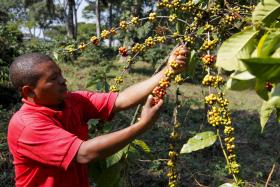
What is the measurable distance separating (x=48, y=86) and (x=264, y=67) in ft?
4.78

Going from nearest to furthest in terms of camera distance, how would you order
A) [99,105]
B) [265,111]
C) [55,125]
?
[265,111]
[55,125]
[99,105]

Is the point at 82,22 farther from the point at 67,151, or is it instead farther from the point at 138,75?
the point at 67,151

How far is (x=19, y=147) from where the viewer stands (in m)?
1.94

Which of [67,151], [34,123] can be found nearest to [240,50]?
[67,151]

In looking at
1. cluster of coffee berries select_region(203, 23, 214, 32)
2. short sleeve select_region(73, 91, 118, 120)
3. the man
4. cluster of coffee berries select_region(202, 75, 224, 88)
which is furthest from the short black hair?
cluster of coffee berries select_region(202, 75, 224, 88)

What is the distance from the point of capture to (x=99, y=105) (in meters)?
2.24

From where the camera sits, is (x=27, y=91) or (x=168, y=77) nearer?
(x=168, y=77)

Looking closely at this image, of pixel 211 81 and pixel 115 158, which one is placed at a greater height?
pixel 211 81

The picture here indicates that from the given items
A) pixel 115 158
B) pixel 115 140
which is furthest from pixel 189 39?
pixel 115 158

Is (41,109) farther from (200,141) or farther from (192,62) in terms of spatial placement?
(200,141)

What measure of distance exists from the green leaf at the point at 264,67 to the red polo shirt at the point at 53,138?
1145 mm

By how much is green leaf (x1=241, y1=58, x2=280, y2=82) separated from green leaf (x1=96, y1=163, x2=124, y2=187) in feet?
3.49

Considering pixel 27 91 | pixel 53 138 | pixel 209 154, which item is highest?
pixel 27 91

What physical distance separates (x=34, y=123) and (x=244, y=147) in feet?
20.5
